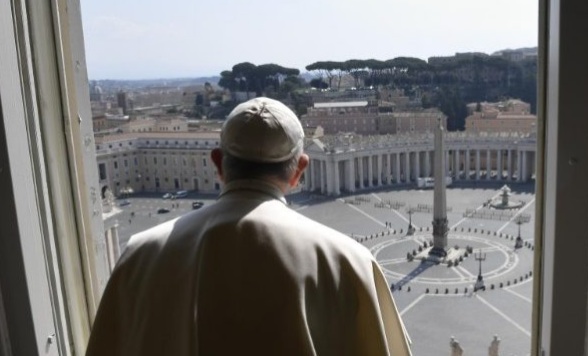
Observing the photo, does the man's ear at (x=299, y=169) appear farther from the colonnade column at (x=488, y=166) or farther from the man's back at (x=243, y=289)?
the colonnade column at (x=488, y=166)

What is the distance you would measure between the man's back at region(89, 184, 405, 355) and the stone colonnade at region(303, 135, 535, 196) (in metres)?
7.77

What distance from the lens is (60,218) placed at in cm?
71

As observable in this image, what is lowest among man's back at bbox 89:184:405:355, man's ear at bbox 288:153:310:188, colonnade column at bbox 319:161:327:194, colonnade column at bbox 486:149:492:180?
colonnade column at bbox 486:149:492:180

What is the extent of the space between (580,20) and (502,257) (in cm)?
781

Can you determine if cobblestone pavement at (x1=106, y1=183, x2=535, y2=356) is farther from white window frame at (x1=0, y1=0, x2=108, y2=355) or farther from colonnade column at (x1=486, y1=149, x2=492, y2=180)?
white window frame at (x1=0, y1=0, x2=108, y2=355)

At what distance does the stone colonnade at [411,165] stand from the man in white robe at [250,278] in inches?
306

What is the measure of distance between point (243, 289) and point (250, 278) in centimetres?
1

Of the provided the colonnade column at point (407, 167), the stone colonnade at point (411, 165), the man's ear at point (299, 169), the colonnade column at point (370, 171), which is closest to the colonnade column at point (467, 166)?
the stone colonnade at point (411, 165)

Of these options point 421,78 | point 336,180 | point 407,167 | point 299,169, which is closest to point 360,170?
point 336,180

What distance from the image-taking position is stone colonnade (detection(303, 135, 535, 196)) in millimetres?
9164

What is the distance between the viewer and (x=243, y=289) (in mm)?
471

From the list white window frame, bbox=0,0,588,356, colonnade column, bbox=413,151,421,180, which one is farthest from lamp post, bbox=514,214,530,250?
white window frame, bbox=0,0,588,356

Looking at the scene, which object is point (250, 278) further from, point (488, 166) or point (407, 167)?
point (488, 166)

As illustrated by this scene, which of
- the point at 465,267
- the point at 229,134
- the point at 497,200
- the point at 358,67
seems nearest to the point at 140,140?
the point at 358,67
